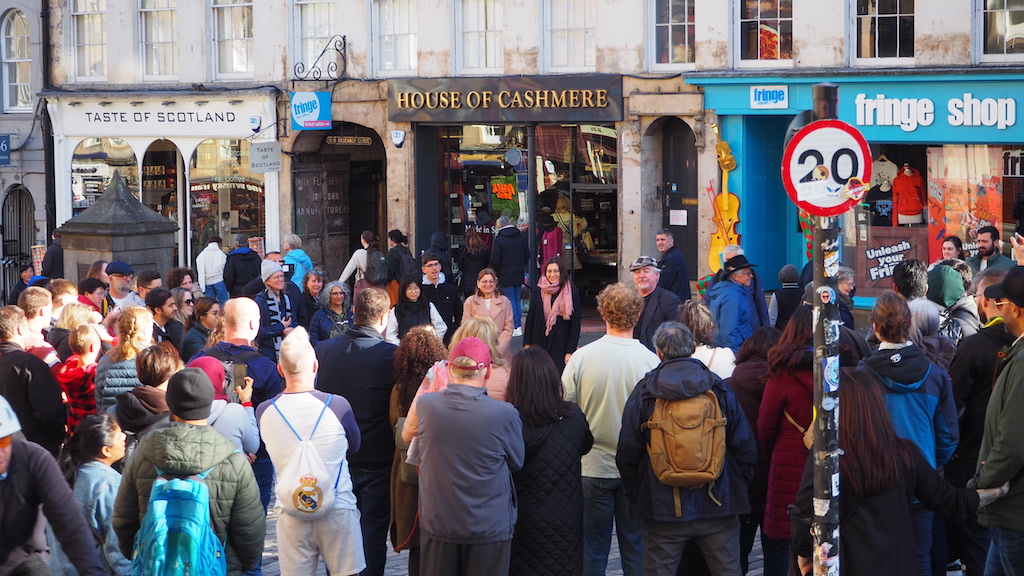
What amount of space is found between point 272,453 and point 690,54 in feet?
44.6

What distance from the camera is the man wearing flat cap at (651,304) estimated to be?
11.2 meters

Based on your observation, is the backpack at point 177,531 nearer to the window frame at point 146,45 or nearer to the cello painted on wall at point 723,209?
the cello painted on wall at point 723,209

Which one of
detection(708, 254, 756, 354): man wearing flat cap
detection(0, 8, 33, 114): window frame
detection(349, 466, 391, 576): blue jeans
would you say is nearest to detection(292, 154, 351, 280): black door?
detection(0, 8, 33, 114): window frame

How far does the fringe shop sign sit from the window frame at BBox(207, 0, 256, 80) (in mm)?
3059

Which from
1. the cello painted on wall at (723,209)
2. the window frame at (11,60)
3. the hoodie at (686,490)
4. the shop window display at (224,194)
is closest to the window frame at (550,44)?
the cello painted on wall at (723,209)

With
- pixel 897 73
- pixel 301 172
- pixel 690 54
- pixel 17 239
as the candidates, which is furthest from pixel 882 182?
pixel 17 239

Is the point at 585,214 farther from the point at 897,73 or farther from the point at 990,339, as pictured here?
the point at 990,339

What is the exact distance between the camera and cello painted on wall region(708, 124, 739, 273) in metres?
18.8

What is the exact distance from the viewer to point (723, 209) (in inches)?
747

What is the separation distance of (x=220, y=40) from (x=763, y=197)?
10.1m

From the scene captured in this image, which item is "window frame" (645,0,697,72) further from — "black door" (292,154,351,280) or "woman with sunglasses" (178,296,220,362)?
"woman with sunglasses" (178,296,220,362)

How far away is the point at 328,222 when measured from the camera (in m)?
23.6

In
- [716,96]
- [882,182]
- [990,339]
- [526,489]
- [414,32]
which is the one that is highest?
[414,32]

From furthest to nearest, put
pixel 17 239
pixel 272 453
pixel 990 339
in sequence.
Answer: pixel 17 239
pixel 990 339
pixel 272 453
